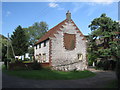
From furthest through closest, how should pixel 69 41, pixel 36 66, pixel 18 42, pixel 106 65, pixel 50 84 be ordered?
pixel 18 42 < pixel 106 65 < pixel 69 41 < pixel 36 66 < pixel 50 84

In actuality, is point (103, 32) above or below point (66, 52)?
above

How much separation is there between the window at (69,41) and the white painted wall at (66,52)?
614mm

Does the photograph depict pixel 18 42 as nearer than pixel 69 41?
No

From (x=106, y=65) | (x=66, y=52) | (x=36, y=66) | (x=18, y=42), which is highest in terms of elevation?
(x=18, y=42)

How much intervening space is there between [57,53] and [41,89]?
1407cm

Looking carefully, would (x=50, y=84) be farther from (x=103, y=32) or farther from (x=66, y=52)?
(x=103, y=32)

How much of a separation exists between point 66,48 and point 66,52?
0.74 metres

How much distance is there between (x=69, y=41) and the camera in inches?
957

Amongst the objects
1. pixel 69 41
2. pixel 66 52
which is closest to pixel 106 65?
pixel 66 52

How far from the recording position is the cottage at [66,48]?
884 inches

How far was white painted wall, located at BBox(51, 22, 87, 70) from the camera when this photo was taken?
22.6 meters

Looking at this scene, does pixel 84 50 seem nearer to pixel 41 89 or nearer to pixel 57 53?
pixel 57 53

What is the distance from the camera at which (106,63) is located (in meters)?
25.4

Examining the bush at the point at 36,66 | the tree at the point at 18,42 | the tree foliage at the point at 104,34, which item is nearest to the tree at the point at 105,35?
the tree foliage at the point at 104,34
